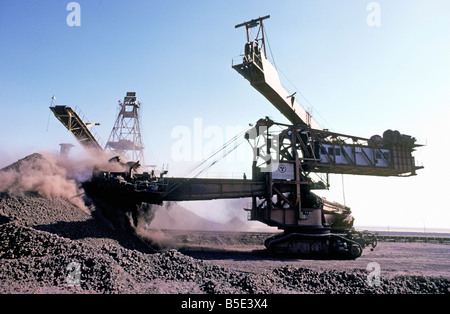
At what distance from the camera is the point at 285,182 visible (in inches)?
741

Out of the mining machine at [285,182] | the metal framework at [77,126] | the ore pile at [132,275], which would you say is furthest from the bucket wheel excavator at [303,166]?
the metal framework at [77,126]

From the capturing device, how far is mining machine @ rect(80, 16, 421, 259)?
17312 mm

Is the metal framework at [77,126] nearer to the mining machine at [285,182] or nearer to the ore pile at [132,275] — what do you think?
the mining machine at [285,182]

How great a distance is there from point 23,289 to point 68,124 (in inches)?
666

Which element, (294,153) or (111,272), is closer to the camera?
(111,272)

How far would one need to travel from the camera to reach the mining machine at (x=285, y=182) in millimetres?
17312

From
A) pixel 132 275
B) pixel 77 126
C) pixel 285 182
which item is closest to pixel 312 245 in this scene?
pixel 285 182

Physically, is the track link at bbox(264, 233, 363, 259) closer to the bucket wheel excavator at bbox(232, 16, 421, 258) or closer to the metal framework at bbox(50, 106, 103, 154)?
the bucket wheel excavator at bbox(232, 16, 421, 258)

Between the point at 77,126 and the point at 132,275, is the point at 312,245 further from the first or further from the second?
the point at 77,126

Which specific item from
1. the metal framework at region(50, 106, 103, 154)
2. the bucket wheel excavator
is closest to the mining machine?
the bucket wheel excavator
